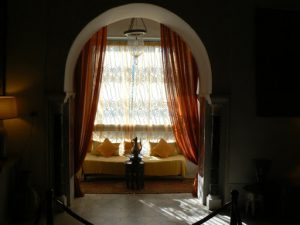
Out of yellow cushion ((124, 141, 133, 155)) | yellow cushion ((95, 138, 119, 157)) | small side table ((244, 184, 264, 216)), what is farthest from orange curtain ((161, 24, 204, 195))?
small side table ((244, 184, 264, 216))

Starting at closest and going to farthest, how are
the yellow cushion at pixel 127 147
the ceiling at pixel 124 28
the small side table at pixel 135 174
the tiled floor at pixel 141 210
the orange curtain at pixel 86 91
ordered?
the tiled floor at pixel 141 210 < the orange curtain at pixel 86 91 < the small side table at pixel 135 174 < the ceiling at pixel 124 28 < the yellow cushion at pixel 127 147

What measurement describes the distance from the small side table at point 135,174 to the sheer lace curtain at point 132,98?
4.02 ft

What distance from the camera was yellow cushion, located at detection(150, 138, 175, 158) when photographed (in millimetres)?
7582

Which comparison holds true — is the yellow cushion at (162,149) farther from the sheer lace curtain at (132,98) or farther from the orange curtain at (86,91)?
the orange curtain at (86,91)

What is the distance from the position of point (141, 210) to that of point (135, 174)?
131cm

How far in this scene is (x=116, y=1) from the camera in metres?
5.01

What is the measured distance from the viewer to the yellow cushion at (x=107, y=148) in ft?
24.8

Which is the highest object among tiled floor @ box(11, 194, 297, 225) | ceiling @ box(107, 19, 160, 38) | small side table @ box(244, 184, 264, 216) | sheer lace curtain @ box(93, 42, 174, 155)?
ceiling @ box(107, 19, 160, 38)

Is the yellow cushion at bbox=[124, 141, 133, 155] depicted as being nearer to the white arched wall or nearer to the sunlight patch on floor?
the sunlight patch on floor

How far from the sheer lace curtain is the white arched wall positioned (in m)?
2.08

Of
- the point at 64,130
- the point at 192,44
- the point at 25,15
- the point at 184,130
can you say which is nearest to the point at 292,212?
the point at 184,130

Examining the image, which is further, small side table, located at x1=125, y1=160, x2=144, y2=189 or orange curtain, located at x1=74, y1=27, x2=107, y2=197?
small side table, located at x1=125, y1=160, x2=144, y2=189

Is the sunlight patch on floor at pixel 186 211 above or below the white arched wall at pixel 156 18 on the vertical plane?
below

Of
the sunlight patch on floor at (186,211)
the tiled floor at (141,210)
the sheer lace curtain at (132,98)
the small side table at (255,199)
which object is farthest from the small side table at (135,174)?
the small side table at (255,199)
